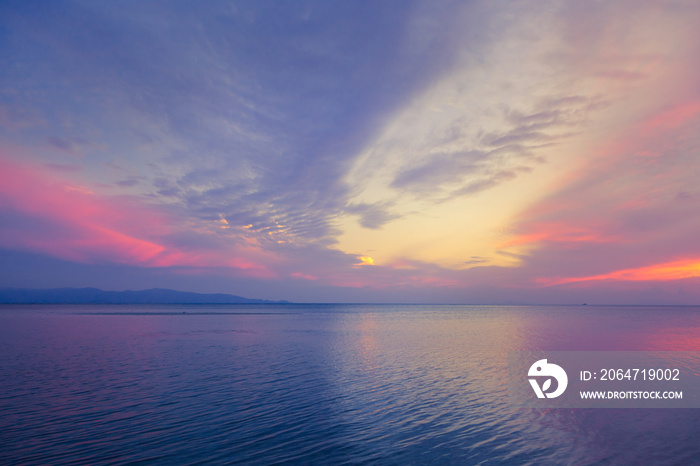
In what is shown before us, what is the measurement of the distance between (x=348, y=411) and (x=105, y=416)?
41.2 ft

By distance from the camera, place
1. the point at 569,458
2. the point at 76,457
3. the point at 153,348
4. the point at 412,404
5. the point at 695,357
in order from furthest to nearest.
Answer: the point at 153,348
the point at 695,357
the point at 412,404
the point at 569,458
the point at 76,457

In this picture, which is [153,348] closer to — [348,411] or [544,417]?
[348,411]

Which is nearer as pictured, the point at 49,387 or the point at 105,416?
the point at 105,416

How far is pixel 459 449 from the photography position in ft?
47.9

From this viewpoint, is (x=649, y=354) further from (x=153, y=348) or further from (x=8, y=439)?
(x=153, y=348)

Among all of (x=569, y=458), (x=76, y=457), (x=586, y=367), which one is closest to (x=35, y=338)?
(x=76, y=457)

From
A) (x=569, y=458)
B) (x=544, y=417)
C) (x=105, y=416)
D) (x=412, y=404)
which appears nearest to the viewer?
(x=569, y=458)

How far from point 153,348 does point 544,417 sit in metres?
42.3
